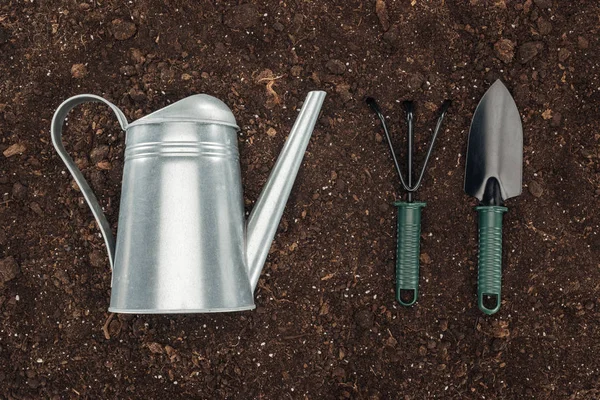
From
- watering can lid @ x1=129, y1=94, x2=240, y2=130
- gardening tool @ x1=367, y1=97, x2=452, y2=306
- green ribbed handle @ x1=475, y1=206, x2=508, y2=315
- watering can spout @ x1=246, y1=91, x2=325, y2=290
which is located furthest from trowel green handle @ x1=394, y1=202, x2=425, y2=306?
watering can lid @ x1=129, y1=94, x2=240, y2=130

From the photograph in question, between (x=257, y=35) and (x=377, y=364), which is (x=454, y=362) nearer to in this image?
(x=377, y=364)

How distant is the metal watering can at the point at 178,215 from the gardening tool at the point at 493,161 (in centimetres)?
50

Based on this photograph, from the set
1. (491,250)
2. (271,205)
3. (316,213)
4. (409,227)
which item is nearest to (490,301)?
(491,250)

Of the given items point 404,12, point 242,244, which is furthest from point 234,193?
point 404,12

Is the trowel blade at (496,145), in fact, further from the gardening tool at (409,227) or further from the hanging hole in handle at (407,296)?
the hanging hole in handle at (407,296)

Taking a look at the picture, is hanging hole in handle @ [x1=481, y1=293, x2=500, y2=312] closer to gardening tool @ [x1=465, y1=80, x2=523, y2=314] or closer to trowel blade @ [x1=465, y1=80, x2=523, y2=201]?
gardening tool @ [x1=465, y1=80, x2=523, y2=314]

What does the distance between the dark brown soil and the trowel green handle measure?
0.21 feet

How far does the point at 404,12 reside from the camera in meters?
1.34

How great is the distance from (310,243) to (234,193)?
26 cm

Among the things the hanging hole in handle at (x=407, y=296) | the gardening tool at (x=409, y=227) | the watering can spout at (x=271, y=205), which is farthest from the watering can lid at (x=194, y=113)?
the hanging hole in handle at (x=407, y=296)

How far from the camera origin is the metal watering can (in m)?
1.06

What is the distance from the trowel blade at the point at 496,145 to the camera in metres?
1.29

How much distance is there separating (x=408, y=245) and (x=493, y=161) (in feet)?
0.83

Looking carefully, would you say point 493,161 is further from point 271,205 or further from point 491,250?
point 271,205
